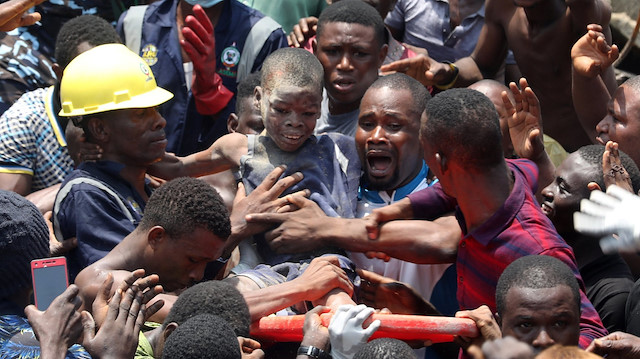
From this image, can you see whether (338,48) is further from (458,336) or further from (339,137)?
(458,336)

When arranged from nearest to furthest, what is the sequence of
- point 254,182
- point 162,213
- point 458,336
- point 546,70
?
point 458,336 → point 162,213 → point 254,182 → point 546,70

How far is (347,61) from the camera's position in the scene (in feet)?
18.7

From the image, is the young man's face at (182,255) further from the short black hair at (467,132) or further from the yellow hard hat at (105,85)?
the short black hair at (467,132)

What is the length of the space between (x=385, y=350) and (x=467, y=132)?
1201mm

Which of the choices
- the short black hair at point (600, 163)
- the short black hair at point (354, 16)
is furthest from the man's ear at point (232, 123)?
the short black hair at point (600, 163)

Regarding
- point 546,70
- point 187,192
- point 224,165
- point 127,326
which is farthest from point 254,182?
point 546,70

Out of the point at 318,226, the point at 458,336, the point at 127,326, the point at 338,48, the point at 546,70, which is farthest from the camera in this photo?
the point at 546,70

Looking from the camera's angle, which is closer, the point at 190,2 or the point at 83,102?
the point at 83,102

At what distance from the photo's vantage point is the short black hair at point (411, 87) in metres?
5.12

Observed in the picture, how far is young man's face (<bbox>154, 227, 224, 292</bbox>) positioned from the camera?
4.27 metres

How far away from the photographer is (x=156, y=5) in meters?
6.45

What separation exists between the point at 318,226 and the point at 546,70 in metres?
2.44

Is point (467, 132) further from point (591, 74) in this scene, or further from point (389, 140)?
point (591, 74)

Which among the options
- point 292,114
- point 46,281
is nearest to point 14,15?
point 292,114
